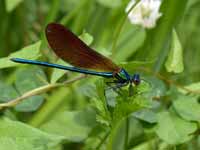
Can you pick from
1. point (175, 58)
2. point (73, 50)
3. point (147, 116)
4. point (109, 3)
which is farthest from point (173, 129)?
point (109, 3)

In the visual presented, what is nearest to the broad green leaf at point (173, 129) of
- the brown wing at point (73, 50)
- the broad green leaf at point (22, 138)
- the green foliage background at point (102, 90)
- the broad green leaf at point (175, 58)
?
the green foliage background at point (102, 90)

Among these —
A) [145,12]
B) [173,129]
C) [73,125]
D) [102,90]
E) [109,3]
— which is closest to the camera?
[102,90]

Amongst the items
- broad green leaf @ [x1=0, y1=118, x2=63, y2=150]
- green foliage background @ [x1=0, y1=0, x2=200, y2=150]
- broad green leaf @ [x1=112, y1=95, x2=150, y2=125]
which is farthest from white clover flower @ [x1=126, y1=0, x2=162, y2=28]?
broad green leaf @ [x1=0, y1=118, x2=63, y2=150]

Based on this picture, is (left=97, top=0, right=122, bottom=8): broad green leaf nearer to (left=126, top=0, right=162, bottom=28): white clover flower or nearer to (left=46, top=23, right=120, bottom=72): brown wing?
(left=126, top=0, right=162, bottom=28): white clover flower

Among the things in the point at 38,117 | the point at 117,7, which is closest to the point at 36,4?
the point at 117,7

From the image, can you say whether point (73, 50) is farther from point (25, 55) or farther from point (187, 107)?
point (187, 107)

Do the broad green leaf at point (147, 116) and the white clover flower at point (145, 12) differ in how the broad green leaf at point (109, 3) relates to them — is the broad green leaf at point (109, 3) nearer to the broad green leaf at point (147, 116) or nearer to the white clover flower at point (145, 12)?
the white clover flower at point (145, 12)
